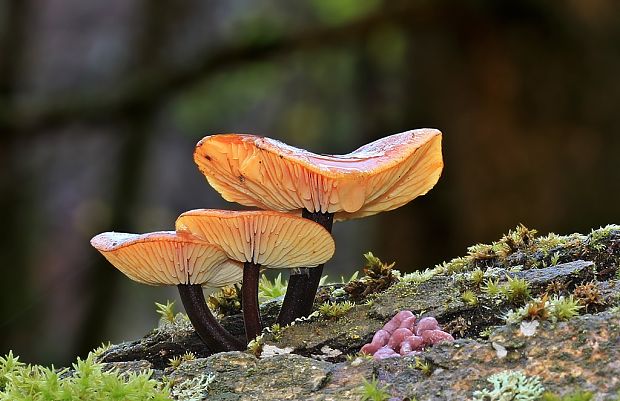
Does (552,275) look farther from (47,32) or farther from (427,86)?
(47,32)

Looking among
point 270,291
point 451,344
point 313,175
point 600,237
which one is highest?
point 313,175

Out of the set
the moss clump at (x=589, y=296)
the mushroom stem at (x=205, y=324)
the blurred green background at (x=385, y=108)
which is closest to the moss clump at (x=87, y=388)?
the mushroom stem at (x=205, y=324)

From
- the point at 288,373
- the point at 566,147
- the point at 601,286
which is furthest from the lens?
the point at 566,147

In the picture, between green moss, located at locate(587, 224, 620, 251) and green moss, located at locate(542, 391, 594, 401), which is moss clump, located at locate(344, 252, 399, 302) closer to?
Answer: green moss, located at locate(587, 224, 620, 251)

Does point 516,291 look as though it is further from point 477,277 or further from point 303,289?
point 303,289

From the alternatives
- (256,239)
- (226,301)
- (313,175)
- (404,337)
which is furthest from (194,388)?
(226,301)

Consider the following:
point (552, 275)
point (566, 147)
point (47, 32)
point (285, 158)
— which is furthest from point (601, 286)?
point (47, 32)

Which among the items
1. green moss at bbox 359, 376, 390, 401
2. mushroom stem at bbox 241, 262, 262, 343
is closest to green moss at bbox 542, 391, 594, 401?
green moss at bbox 359, 376, 390, 401
